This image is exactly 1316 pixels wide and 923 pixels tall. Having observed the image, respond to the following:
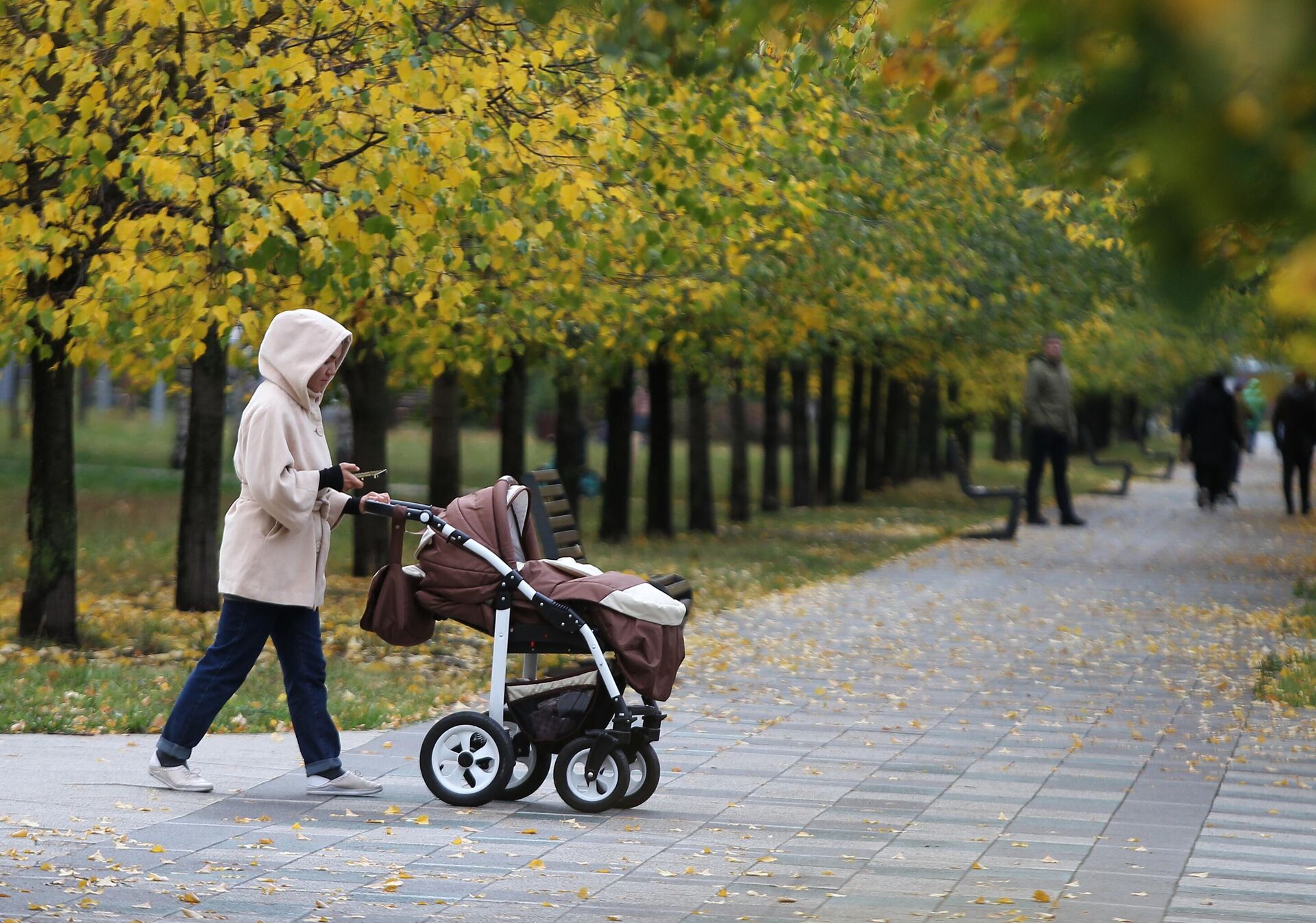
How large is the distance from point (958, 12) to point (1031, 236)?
1348 centimetres

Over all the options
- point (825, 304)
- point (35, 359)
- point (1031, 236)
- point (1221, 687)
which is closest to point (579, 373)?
point (825, 304)

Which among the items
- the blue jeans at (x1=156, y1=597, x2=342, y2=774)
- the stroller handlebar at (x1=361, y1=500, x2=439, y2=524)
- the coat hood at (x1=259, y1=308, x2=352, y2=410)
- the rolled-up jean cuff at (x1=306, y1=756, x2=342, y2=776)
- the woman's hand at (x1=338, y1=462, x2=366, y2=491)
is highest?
the coat hood at (x1=259, y1=308, x2=352, y2=410)

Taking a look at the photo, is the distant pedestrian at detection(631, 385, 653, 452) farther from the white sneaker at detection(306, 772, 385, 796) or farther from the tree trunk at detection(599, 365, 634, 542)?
the white sneaker at detection(306, 772, 385, 796)

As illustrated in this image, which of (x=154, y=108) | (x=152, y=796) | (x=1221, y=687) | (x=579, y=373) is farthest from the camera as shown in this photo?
(x=579, y=373)

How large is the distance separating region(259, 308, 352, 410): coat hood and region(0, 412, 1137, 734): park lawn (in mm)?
2225

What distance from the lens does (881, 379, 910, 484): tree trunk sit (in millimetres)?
34531

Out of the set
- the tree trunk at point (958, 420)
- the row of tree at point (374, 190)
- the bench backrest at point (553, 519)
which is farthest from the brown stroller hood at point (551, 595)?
the tree trunk at point (958, 420)

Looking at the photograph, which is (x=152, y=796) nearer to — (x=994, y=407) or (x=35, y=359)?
(x=35, y=359)

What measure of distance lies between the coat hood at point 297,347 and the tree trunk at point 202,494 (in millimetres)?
5966

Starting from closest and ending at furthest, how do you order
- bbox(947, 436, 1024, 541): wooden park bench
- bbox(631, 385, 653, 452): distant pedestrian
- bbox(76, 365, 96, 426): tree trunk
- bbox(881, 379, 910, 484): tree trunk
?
bbox(947, 436, 1024, 541): wooden park bench < bbox(881, 379, 910, 484): tree trunk < bbox(76, 365, 96, 426): tree trunk < bbox(631, 385, 653, 452): distant pedestrian

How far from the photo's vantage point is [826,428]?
28.7 meters

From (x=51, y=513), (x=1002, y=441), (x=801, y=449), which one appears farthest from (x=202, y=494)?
(x=1002, y=441)

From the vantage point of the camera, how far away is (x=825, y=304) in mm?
16875

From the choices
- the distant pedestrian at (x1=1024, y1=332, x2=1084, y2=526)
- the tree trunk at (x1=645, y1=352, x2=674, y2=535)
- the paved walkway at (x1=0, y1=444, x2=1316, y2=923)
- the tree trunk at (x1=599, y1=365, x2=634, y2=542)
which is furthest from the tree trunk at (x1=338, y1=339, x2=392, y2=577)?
the distant pedestrian at (x1=1024, y1=332, x2=1084, y2=526)
